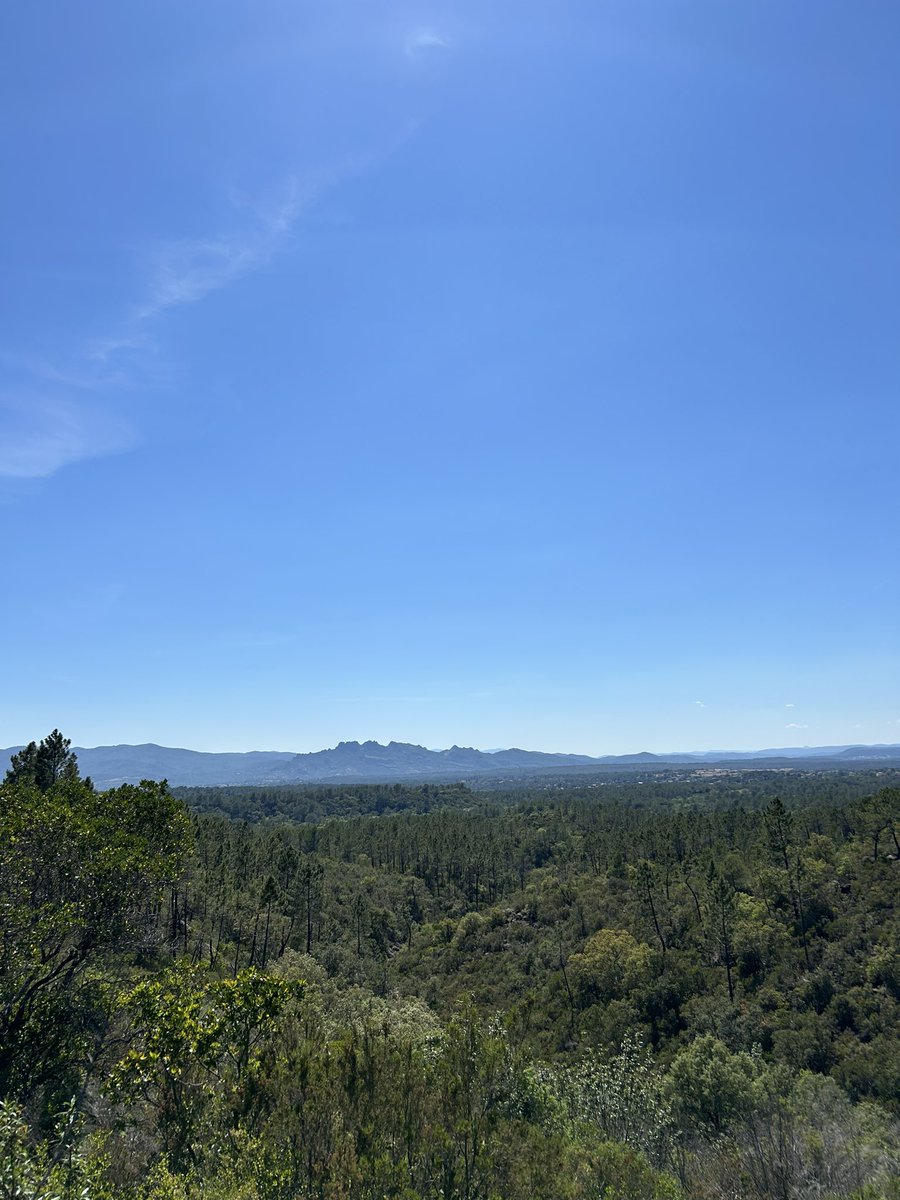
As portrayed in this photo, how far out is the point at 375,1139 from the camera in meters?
13.7

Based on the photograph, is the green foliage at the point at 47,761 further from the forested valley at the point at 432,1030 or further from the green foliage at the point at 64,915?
the green foliage at the point at 64,915

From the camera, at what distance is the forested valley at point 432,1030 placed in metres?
13.9

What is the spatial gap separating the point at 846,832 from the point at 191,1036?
119 metres

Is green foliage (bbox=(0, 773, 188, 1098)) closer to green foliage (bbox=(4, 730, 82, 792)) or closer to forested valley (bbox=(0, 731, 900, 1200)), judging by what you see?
forested valley (bbox=(0, 731, 900, 1200))

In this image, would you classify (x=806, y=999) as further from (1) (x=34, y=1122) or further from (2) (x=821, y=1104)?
(1) (x=34, y=1122)

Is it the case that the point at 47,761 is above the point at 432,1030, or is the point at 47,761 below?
above

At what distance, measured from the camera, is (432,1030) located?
34719mm

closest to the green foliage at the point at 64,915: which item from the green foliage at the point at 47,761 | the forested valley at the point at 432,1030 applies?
the forested valley at the point at 432,1030

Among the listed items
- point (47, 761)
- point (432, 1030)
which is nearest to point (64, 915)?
point (432, 1030)

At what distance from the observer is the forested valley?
13.9 meters

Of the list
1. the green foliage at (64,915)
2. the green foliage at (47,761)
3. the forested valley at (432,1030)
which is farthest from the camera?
the green foliage at (47,761)

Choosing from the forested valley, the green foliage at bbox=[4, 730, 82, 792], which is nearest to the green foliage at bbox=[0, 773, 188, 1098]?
the forested valley

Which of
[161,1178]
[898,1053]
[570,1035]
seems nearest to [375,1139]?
[161,1178]

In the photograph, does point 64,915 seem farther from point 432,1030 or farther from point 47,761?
point 47,761
